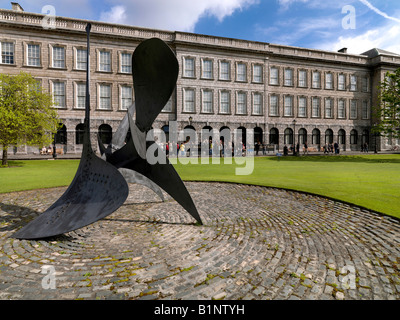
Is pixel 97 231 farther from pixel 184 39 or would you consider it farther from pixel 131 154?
pixel 184 39

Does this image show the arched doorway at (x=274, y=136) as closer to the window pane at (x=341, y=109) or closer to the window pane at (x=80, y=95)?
the window pane at (x=341, y=109)

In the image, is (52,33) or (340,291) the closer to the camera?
(340,291)

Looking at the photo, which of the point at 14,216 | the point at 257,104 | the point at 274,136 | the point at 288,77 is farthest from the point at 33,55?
the point at 288,77

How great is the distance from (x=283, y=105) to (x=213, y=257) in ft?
117

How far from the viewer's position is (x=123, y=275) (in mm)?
2900

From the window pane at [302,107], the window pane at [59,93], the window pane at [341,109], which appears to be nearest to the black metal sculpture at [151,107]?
the window pane at [59,93]

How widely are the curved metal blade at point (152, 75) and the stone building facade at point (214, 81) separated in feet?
82.9

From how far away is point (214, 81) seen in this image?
31.8 metres

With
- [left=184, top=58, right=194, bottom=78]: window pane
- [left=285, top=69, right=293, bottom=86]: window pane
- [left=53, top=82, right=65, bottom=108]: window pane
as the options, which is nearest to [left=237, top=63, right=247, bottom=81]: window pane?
[left=184, top=58, right=194, bottom=78]: window pane

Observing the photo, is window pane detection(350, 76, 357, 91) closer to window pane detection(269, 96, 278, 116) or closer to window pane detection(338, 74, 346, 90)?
window pane detection(338, 74, 346, 90)

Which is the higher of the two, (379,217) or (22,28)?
(22,28)

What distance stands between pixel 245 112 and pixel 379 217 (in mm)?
29434

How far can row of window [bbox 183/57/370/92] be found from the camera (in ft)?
103
